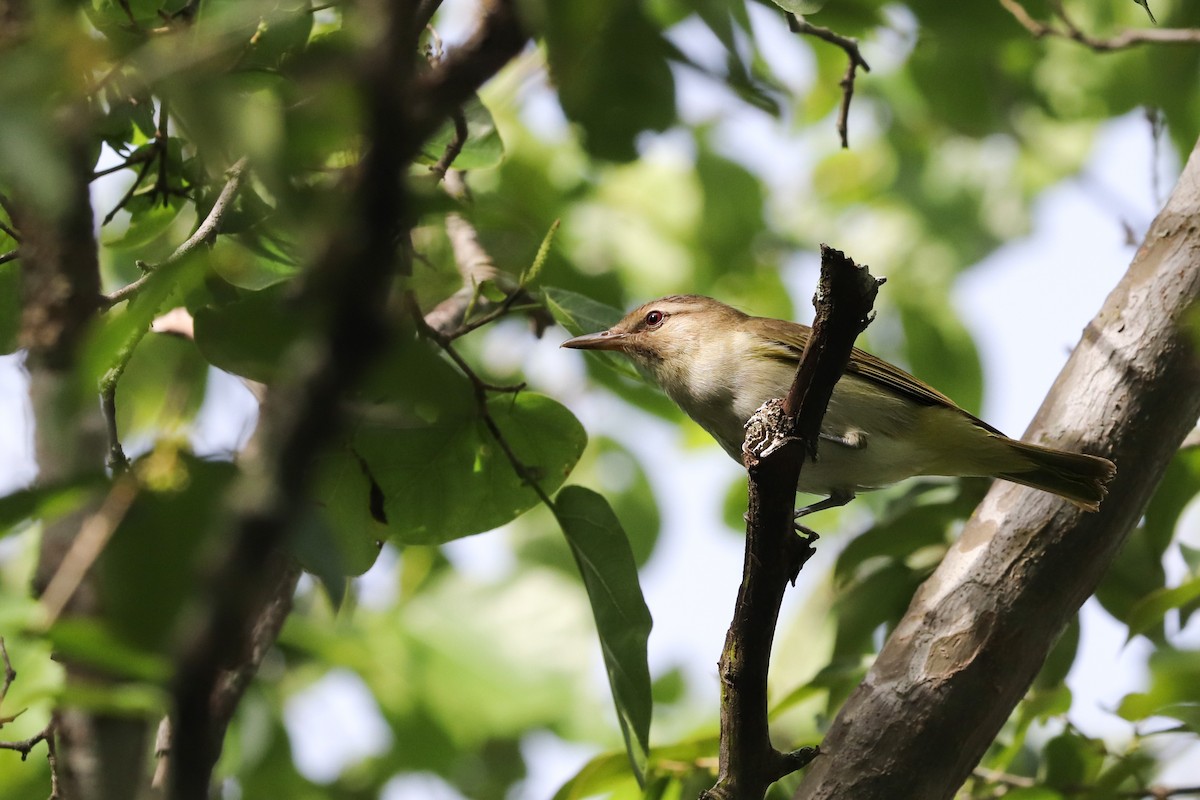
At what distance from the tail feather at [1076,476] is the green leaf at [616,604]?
1.35 m

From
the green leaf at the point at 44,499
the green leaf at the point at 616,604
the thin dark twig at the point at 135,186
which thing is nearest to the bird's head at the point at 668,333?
the green leaf at the point at 616,604

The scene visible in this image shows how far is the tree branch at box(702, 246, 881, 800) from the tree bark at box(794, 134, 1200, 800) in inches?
20.2

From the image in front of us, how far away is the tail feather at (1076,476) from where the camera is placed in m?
3.55

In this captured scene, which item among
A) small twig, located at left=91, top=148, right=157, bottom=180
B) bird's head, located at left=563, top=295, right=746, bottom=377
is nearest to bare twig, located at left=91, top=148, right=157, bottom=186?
small twig, located at left=91, top=148, right=157, bottom=180

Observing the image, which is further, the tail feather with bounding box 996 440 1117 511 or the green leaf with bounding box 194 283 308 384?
the tail feather with bounding box 996 440 1117 511

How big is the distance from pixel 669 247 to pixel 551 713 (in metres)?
2.81

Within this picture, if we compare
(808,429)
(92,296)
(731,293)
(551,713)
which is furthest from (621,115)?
(731,293)

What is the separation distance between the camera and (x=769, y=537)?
2758 mm

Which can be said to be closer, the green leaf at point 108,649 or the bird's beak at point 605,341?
the green leaf at point 108,649

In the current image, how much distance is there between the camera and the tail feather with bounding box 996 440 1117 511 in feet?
11.7

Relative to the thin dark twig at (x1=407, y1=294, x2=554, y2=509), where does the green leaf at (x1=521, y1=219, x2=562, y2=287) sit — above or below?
above

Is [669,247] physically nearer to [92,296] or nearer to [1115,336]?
[1115,336]

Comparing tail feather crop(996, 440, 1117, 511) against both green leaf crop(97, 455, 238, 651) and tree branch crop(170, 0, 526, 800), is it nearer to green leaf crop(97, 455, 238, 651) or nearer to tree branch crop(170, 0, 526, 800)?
green leaf crop(97, 455, 238, 651)

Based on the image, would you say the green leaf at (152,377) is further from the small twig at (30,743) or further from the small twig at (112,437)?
the small twig at (30,743)
